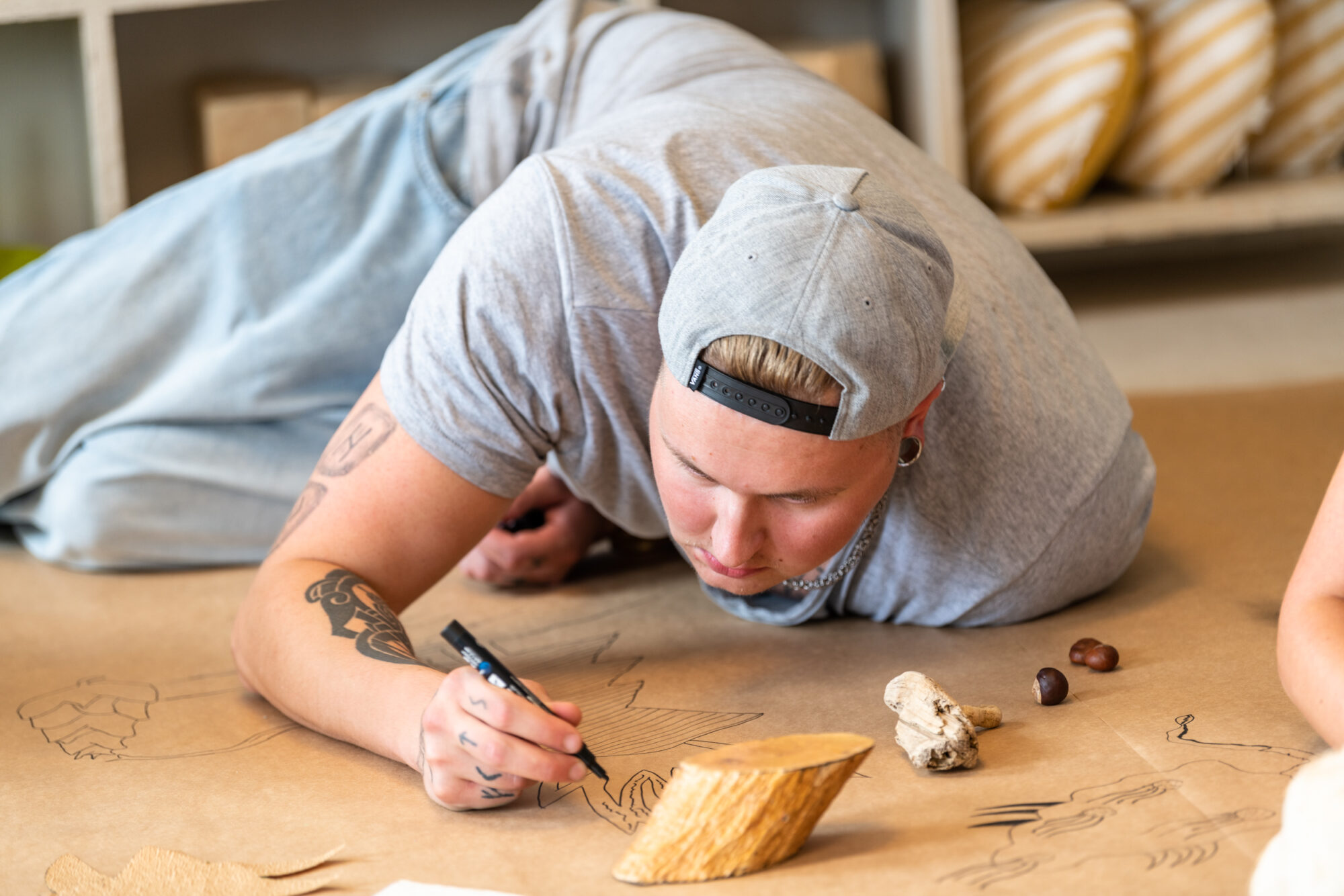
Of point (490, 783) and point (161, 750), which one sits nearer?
point (490, 783)

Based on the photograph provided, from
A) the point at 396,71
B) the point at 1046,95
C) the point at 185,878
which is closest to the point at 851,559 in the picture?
the point at 185,878

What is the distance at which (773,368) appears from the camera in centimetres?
91

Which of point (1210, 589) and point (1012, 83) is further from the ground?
point (1012, 83)

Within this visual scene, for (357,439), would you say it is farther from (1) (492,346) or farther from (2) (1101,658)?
(2) (1101,658)

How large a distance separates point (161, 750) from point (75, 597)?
515 millimetres

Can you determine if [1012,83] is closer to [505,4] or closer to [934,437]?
[505,4]

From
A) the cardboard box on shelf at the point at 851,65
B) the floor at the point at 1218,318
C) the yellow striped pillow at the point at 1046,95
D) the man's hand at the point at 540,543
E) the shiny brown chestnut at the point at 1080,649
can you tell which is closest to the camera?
the shiny brown chestnut at the point at 1080,649

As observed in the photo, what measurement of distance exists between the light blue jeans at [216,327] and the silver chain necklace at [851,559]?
2.21ft

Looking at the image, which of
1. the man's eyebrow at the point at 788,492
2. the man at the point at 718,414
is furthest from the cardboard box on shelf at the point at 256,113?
the man's eyebrow at the point at 788,492

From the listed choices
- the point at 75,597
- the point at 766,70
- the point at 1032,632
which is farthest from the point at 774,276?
the point at 75,597

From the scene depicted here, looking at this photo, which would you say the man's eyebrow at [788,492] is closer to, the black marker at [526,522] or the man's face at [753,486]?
the man's face at [753,486]

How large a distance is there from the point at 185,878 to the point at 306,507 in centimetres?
40

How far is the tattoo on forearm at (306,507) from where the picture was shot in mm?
1198

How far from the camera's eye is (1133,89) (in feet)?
7.58
